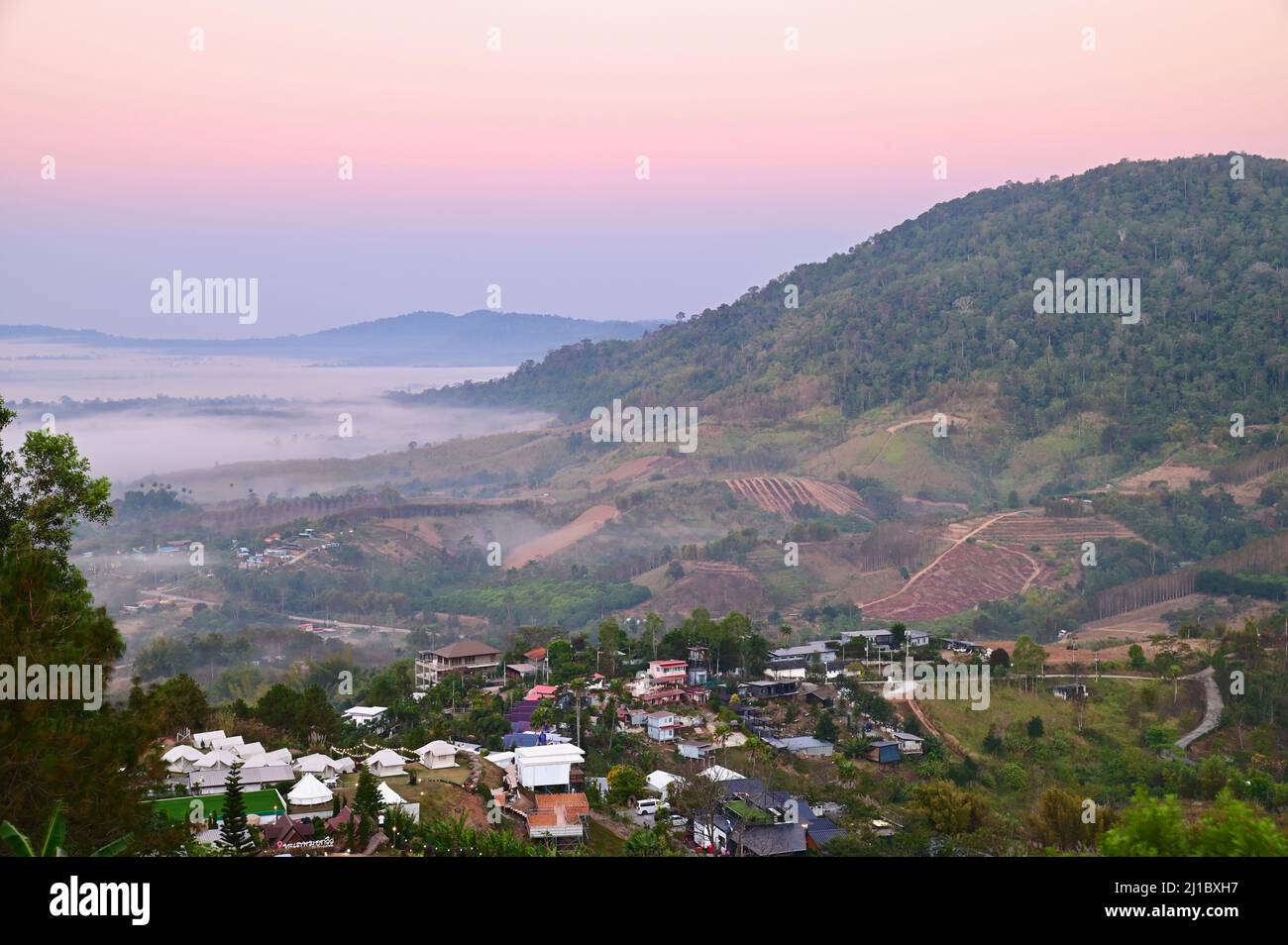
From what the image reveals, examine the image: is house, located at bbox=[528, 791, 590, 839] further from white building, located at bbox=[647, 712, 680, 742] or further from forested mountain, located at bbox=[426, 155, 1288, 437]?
forested mountain, located at bbox=[426, 155, 1288, 437]

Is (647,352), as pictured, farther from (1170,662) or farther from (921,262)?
(1170,662)

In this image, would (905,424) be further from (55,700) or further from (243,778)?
(55,700)

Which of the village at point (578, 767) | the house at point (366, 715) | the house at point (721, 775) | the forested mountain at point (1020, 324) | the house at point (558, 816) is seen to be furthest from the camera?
the forested mountain at point (1020, 324)

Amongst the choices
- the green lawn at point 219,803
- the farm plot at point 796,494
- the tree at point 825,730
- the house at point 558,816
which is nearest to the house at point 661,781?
the house at point 558,816

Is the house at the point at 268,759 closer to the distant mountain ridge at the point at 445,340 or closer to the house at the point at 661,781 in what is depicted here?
the house at the point at 661,781

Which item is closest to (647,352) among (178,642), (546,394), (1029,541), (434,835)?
(546,394)

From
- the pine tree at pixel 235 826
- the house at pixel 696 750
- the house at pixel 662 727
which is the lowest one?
the house at pixel 696 750
